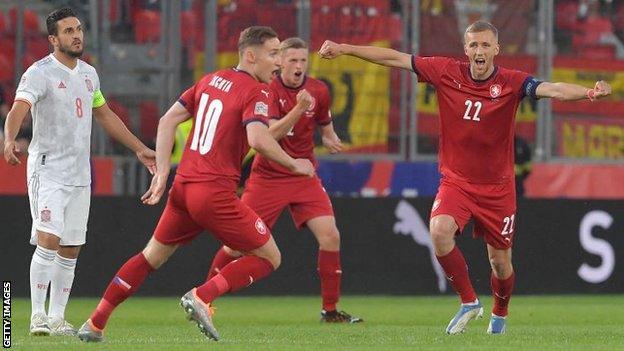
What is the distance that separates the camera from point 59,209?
417 inches

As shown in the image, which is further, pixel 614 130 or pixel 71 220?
pixel 614 130

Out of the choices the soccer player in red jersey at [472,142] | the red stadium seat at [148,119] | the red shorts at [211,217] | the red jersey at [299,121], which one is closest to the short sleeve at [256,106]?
the red shorts at [211,217]

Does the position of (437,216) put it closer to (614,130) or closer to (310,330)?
(310,330)

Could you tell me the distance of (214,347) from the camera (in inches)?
367

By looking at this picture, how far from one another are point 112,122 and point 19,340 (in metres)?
1.72

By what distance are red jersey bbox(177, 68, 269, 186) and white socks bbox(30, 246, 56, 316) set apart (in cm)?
128

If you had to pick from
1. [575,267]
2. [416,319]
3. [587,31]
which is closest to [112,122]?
[416,319]

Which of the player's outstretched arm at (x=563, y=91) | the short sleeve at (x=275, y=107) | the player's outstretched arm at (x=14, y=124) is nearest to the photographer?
the player's outstretched arm at (x=14, y=124)

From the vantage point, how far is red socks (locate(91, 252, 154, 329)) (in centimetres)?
984

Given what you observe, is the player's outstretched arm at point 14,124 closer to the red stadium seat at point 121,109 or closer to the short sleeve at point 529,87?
the short sleeve at point 529,87

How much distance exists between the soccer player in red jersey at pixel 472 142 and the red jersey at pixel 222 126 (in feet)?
4.07

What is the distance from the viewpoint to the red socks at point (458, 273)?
10953 millimetres

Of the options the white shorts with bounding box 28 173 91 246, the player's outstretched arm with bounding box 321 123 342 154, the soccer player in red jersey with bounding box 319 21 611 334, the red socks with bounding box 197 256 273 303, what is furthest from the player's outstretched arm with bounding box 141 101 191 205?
the player's outstretched arm with bounding box 321 123 342 154

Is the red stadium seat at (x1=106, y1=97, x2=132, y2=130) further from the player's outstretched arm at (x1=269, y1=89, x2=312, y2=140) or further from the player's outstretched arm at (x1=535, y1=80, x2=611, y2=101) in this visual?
the player's outstretched arm at (x1=535, y1=80, x2=611, y2=101)
